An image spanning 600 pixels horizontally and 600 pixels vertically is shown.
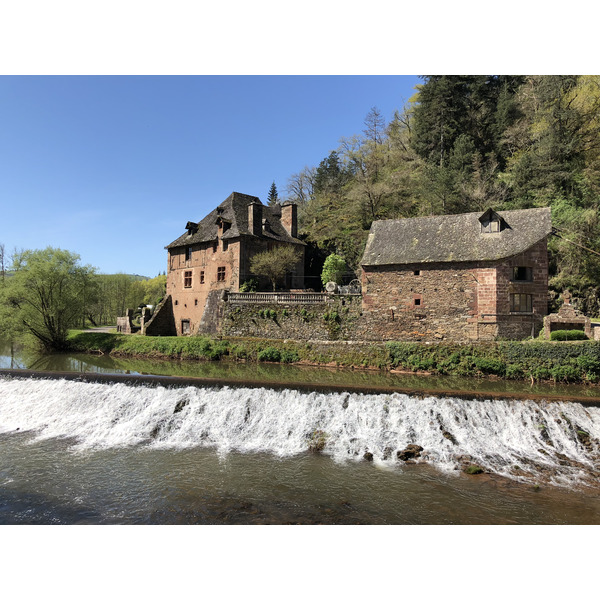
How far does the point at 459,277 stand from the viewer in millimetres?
20766

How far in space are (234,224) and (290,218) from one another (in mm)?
5809

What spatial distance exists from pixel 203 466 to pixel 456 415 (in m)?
7.27

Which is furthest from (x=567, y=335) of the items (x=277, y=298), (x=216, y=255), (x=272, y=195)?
(x=272, y=195)

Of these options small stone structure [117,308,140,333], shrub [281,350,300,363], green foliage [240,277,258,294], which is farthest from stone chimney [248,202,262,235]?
small stone structure [117,308,140,333]

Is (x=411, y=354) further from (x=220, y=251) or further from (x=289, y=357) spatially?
(x=220, y=251)

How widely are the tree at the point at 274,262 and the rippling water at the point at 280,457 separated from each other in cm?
1710

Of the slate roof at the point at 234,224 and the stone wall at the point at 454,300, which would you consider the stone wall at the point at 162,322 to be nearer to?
the slate roof at the point at 234,224

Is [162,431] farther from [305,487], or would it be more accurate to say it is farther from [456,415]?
[456,415]

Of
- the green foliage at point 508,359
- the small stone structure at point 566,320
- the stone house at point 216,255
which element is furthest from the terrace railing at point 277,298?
the small stone structure at point 566,320

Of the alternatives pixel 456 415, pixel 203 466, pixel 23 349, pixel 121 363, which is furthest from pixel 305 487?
pixel 23 349

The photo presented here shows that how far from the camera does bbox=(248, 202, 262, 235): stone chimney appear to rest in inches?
1192

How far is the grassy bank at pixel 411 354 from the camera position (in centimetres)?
1648

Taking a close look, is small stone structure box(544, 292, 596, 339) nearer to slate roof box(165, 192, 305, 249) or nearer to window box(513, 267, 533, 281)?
window box(513, 267, 533, 281)

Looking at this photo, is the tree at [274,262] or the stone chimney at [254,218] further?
the stone chimney at [254,218]
